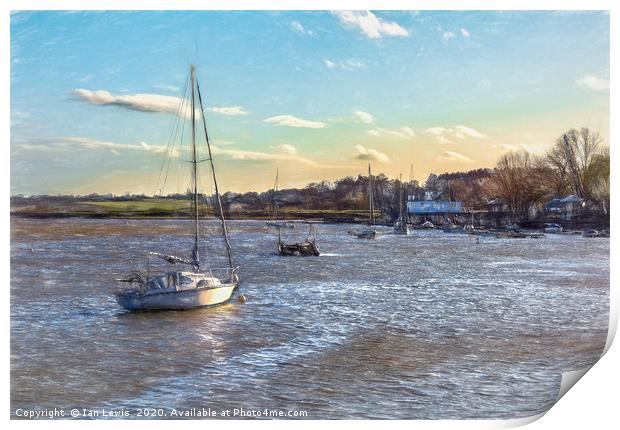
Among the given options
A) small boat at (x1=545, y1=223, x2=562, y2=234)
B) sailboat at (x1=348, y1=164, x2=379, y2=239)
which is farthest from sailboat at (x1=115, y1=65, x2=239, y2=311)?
small boat at (x1=545, y1=223, x2=562, y2=234)

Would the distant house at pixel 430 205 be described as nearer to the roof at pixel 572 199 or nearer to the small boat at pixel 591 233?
the roof at pixel 572 199

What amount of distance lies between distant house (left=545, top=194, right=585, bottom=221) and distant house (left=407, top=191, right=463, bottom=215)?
66cm

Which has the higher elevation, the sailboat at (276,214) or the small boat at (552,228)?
the sailboat at (276,214)

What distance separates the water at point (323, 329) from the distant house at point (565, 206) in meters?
0.19

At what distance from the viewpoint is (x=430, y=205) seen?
5.05 metres

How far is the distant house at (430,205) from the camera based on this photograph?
495 centimetres

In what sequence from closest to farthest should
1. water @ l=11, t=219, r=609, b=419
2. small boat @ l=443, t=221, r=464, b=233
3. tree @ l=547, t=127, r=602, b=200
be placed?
1. water @ l=11, t=219, r=609, b=419
2. tree @ l=547, t=127, r=602, b=200
3. small boat @ l=443, t=221, r=464, b=233

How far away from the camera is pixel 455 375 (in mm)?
4180

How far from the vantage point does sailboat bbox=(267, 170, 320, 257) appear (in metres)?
4.97

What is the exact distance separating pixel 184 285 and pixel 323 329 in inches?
44.1

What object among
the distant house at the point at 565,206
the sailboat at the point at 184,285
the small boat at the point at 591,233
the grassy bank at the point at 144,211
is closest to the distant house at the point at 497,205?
the distant house at the point at 565,206

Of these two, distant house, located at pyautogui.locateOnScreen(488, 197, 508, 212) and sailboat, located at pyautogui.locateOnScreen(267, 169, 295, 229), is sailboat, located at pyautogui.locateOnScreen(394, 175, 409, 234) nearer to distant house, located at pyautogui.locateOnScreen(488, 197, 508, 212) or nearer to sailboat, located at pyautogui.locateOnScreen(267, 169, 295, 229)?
distant house, located at pyautogui.locateOnScreen(488, 197, 508, 212)

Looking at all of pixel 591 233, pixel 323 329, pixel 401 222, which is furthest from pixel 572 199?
pixel 323 329
